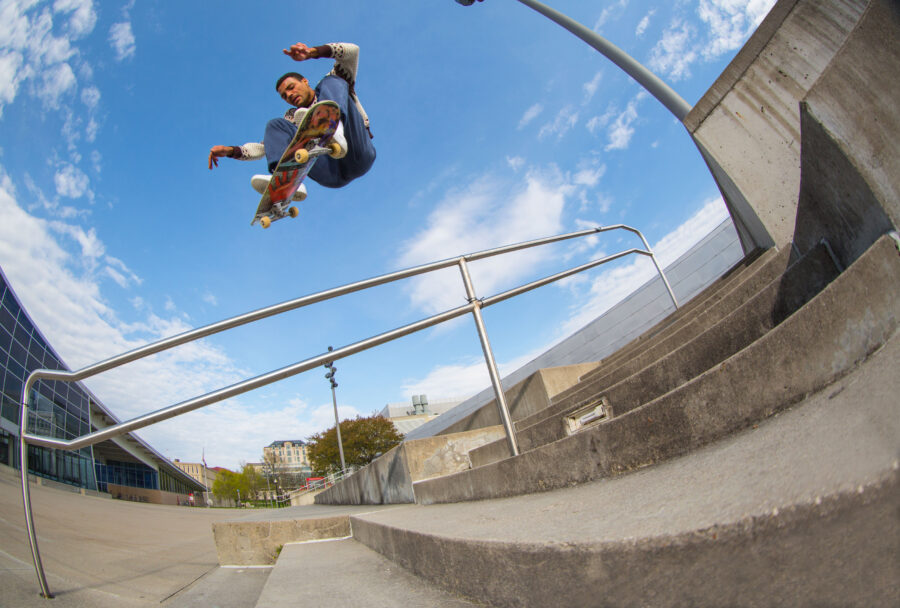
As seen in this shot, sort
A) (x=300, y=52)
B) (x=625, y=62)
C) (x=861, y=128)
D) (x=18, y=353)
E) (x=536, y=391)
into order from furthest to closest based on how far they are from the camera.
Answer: (x=18, y=353) → (x=625, y=62) → (x=536, y=391) → (x=300, y=52) → (x=861, y=128)

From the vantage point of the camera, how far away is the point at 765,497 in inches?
22.5

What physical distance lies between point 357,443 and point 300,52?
32205 millimetres

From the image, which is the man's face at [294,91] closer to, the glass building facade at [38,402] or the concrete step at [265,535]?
the concrete step at [265,535]

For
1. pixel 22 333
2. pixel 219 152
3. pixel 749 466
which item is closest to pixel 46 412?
pixel 22 333

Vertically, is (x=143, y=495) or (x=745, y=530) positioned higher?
(x=143, y=495)

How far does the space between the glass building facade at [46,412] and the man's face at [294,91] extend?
752 inches

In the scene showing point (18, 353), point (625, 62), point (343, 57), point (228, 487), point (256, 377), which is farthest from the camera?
point (228, 487)

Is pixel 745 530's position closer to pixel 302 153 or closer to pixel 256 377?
pixel 256 377

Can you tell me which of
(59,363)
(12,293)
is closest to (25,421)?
(12,293)

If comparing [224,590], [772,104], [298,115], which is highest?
[298,115]

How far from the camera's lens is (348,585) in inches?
57.2

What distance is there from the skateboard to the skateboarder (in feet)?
0.33

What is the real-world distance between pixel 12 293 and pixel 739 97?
Answer: 3742cm

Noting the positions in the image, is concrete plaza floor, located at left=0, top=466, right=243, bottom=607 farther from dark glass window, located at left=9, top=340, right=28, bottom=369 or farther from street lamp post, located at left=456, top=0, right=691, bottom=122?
dark glass window, located at left=9, top=340, right=28, bottom=369
